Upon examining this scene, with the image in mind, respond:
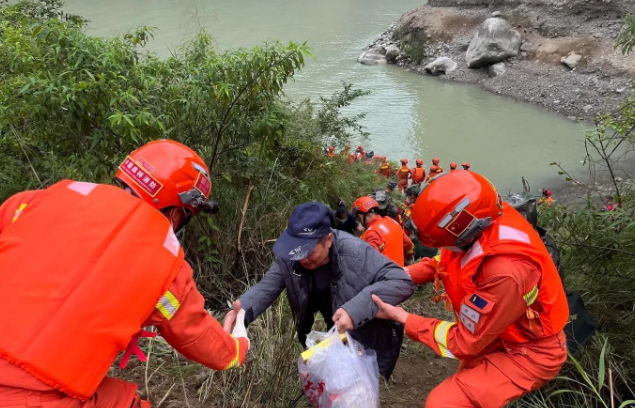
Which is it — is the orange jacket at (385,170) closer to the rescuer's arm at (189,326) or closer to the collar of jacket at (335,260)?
the collar of jacket at (335,260)

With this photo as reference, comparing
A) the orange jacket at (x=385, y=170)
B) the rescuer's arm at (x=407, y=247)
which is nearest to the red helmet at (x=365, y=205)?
the rescuer's arm at (x=407, y=247)

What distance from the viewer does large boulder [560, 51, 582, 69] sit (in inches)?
766

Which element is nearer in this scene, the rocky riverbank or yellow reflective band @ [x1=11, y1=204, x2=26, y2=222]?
yellow reflective band @ [x1=11, y1=204, x2=26, y2=222]

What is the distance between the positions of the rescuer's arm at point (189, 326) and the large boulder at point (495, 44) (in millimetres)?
22608

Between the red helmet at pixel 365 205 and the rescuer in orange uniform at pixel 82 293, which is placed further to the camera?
the red helmet at pixel 365 205

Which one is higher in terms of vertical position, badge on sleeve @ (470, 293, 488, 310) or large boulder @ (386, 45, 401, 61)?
badge on sleeve @ (470, 293, 488, 310)

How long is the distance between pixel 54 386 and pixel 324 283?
1384 millimetres

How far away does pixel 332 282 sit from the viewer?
2371 millimetres

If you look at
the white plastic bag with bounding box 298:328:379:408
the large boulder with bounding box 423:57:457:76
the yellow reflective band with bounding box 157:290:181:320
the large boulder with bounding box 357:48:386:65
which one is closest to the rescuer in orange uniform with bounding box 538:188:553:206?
the white plastic bag with bounding box 298:328:379:408

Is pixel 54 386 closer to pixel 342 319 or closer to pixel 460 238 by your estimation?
pixel 342 319

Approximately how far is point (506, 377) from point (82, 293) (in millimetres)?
1859

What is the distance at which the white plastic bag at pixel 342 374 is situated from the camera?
2053mm

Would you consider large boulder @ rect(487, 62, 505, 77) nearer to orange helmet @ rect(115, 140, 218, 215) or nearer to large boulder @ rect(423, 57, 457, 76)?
large boulder @ rect(423, 57, 457, 76)

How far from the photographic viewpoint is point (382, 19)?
33.3 metres
